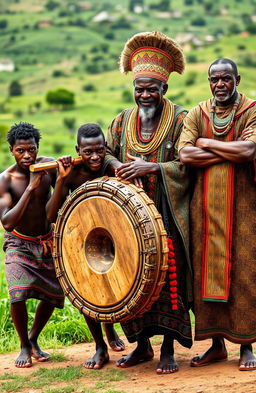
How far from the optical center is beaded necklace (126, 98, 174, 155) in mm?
5754

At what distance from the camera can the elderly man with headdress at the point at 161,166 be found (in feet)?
18.4

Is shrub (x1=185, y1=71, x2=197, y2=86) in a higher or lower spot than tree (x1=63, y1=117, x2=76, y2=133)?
higher

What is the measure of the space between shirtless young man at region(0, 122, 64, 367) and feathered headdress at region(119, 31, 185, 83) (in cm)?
99

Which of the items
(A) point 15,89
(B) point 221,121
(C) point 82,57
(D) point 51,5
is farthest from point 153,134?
(D) point 51,5

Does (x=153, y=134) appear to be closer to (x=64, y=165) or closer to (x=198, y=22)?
(x=64, y=165)

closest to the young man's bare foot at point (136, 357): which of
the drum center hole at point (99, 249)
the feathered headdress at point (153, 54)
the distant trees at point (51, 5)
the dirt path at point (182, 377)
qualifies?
the dirt path at point (182, 377)

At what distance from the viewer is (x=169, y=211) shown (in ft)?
18.7

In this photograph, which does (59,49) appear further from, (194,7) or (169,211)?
(169,211)

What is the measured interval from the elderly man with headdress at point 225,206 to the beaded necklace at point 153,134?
192 millimetres

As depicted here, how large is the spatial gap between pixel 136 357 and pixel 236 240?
131cm

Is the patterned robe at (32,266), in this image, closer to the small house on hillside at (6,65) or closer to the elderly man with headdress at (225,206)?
the elderly man with headdress at (225,206)

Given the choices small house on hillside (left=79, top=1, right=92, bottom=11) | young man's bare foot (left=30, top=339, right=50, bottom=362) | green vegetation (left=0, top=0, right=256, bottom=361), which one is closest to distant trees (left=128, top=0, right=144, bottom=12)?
green vegetation (left=0, top=0, right=256, bottom=361)

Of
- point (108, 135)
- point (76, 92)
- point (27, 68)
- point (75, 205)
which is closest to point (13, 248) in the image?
point (75, 205)

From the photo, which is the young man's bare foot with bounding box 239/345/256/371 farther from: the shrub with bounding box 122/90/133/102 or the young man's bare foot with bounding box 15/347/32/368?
the shrub with bounding box 122/90/133/102
